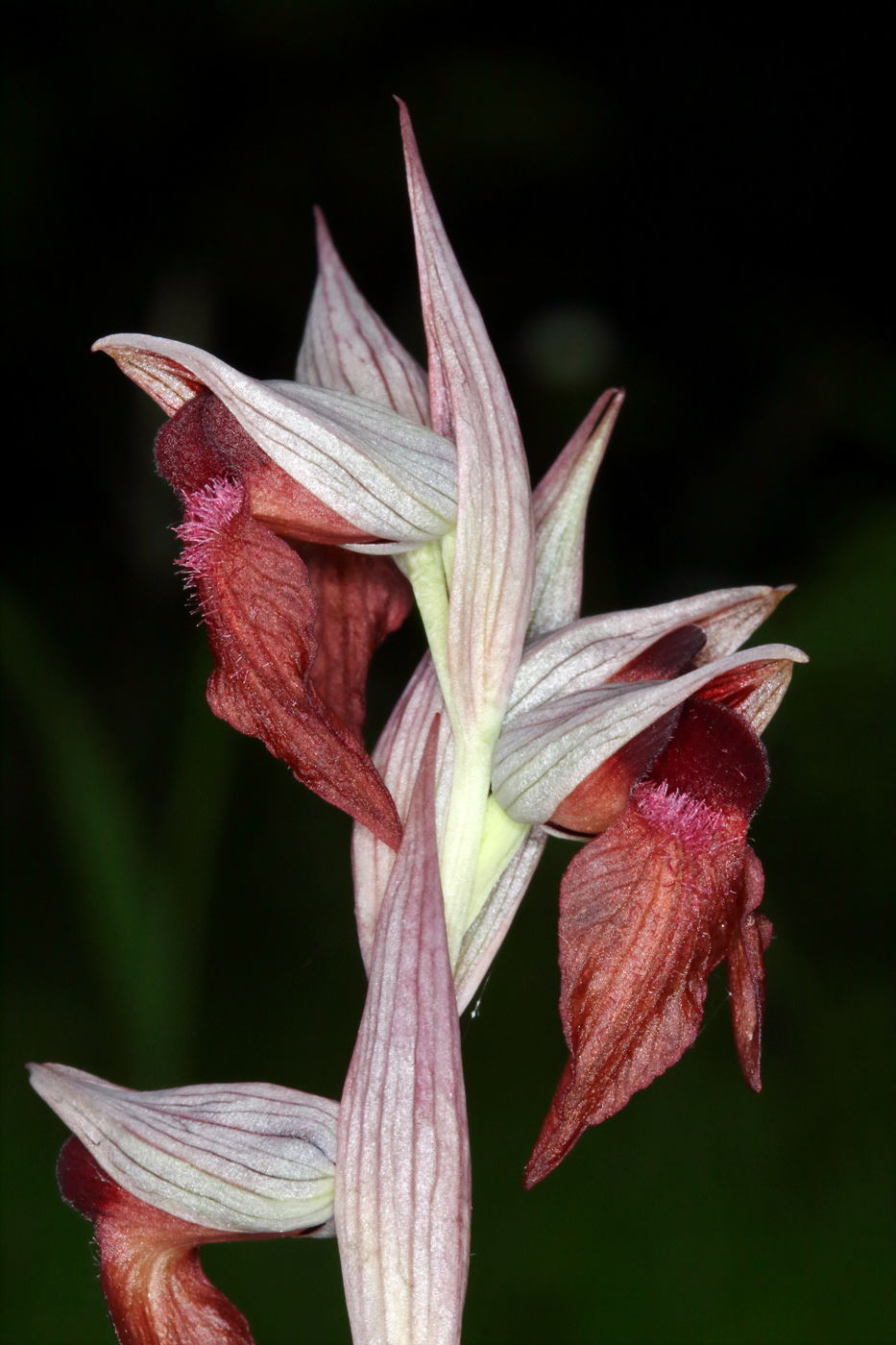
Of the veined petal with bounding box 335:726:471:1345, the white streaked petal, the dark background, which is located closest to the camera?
the veined petal with bounding box 335:726:471:1345

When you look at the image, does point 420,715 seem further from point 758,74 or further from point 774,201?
point 758,74

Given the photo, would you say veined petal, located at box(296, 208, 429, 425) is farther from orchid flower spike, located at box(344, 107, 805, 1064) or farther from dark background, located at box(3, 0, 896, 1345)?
dark background, located at box(3, 0, 896, 1345)

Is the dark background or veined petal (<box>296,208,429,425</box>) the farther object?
the dark background

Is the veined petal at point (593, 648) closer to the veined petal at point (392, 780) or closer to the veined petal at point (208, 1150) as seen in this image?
the veined petal at point (392, 780)

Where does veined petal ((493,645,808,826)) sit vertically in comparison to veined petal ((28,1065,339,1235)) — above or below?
above

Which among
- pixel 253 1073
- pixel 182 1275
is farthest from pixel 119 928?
pixel 182 1275

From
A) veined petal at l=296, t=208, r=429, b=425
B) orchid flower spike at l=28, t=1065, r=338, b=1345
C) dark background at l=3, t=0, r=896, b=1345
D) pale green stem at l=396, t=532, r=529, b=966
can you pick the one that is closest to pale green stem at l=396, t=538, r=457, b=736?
pale green stem at l=396, t=532, r=529, b=966

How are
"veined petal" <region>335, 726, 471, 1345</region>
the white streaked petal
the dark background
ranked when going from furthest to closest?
1. the dark background
2. the white streaked petal
3. "veined petal" <region>335, 726, 471, 1345</region>
